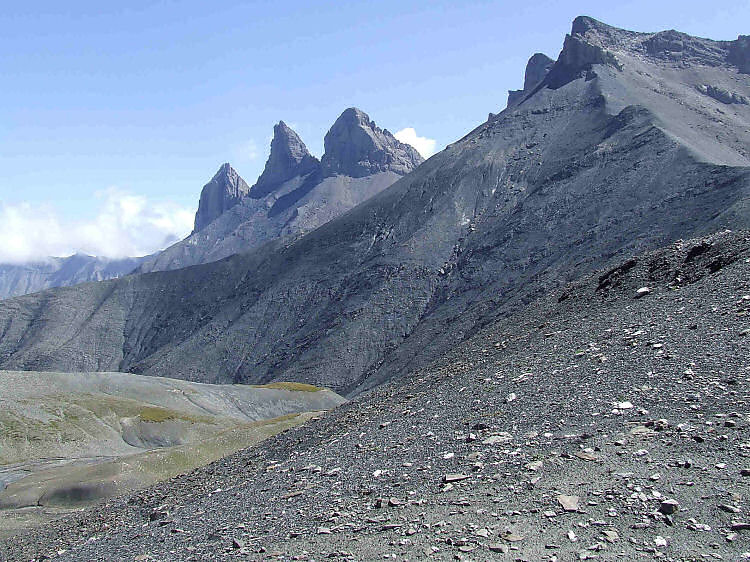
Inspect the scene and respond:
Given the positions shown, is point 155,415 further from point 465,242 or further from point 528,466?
point 465,242

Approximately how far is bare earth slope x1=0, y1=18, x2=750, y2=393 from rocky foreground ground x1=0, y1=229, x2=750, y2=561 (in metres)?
55.3

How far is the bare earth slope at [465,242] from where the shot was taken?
103 m

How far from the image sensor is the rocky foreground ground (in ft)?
43.3

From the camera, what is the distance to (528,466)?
16.4m

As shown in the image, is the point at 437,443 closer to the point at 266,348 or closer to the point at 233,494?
the point at 233,494

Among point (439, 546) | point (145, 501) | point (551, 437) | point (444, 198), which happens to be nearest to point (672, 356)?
point (551, 437)

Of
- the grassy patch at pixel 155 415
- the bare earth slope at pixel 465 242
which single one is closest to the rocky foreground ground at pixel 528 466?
the grassy patch at pixel 155 415

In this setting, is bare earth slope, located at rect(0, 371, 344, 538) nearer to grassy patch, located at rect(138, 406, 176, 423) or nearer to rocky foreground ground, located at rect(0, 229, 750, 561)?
grassy patch, located at rect(138, 406, 176, 423)

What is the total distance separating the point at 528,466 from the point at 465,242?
12386 cm

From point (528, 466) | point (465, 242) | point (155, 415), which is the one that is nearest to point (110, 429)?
point (155, 415)

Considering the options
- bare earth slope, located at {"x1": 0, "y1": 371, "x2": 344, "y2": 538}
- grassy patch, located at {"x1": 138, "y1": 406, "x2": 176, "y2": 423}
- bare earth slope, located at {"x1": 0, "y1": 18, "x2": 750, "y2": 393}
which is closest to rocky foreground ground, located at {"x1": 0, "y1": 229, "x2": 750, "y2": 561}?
bare earth slope, located at {"x1": 0, "y1": 371, "x2": 344, "y2": 538}

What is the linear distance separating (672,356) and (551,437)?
5.99 meters

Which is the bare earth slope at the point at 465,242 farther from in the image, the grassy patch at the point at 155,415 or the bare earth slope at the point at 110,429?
the grassy patch at the point at 155,415

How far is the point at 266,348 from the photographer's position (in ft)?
465
